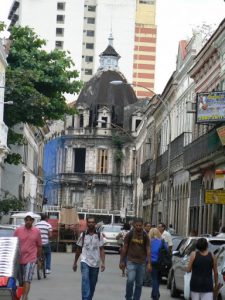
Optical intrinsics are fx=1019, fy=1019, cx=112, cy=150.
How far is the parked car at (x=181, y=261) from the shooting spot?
23.0m

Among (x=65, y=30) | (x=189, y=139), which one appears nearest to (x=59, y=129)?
(x=65, y=30)

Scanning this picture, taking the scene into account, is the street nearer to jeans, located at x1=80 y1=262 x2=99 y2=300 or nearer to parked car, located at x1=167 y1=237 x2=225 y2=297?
parked car, located at x1=167 y1=237 x2=225 y2=297

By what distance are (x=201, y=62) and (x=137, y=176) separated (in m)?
43.4

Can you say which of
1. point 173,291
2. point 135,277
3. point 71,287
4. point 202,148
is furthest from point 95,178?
point 135,277

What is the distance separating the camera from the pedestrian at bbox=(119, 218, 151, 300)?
18750 millimetres

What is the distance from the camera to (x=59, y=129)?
399ft

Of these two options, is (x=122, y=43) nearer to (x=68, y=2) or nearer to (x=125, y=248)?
(x=68, y=2)

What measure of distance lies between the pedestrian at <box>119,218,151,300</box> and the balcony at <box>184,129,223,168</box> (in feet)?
71.3

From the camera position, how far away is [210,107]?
131 ft

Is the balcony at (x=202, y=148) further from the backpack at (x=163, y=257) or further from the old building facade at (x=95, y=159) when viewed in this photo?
the old building facade at (x=95, y=159)

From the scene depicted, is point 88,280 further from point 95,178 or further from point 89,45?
point 89,45

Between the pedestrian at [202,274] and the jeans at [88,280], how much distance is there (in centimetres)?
329

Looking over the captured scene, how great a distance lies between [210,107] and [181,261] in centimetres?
1740

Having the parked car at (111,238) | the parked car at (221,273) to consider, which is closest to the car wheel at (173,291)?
the parked car at (221,273)
